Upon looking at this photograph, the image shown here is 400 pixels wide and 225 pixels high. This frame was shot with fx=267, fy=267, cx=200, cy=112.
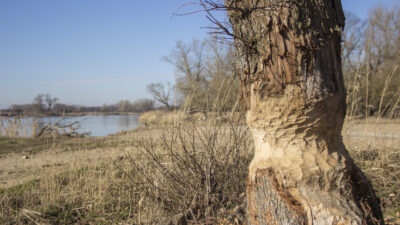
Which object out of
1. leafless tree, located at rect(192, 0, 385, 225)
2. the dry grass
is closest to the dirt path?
the dry grass

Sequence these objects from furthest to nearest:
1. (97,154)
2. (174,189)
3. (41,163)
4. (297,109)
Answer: (97,154) → (41,163) → (174,189) → (297,109)

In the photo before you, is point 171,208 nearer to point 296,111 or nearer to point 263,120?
point 263,120

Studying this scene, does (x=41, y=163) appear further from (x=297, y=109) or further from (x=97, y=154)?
(x=297, y=109)

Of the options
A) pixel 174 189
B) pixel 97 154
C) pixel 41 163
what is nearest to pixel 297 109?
pixel 174 189

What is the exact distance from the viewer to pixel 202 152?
275 cm

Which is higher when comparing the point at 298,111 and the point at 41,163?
the point at 298,111

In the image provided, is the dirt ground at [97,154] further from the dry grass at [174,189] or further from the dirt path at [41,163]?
the dry grass at [174,189]

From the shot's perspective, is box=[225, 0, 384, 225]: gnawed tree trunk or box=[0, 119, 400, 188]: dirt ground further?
box=[0, 119, 400, 188]: dirt ground

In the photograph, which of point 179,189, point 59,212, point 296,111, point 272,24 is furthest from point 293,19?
point 59,212

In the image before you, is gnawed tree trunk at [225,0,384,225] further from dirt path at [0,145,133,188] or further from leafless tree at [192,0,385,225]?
dirt path at [0,145,133,188]

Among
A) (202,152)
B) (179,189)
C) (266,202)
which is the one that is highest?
(202,152)

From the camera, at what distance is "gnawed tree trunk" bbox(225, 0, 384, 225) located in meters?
1.62

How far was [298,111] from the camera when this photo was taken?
5.61ft

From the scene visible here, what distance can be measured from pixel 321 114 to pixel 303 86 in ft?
0.76
